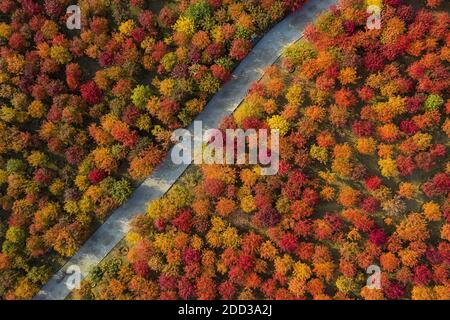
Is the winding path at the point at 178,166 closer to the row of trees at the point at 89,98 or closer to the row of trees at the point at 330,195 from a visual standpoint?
the row of trees at the point at 89,98

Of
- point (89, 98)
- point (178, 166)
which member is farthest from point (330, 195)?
point (89, 98)

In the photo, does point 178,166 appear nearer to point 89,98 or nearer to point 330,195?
point 89,98

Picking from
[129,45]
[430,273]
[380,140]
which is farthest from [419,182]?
[129,45]

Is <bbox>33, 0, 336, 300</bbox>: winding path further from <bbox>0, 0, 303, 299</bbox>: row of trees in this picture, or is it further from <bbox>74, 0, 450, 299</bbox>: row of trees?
<bbox>74, 0, 450, 299</bbox>: row of trees

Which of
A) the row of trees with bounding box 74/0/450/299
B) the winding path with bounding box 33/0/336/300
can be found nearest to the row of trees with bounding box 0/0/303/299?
the winding path with bounding box 33/0/336/300
